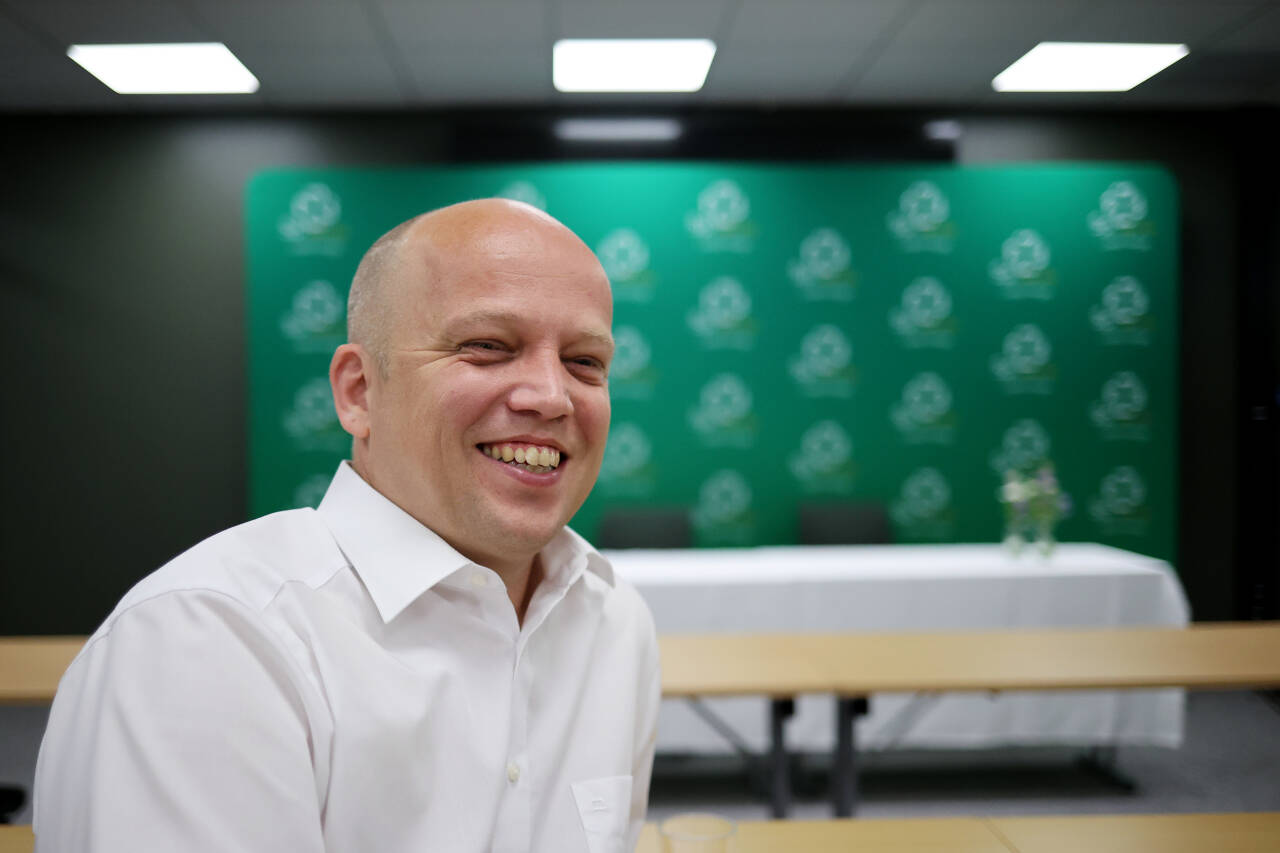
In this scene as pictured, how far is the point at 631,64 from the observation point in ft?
12.7

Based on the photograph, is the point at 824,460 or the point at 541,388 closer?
the point at 541,388

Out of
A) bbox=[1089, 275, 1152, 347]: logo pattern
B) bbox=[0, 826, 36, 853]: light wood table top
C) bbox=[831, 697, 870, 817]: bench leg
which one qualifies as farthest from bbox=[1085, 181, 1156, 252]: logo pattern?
bbox=[0, 826, 36, 853]: light wood table top

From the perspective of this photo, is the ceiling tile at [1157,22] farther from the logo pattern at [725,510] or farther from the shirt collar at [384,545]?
the shirt collar at [384,545]

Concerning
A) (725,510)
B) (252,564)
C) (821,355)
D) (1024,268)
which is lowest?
(725,510)

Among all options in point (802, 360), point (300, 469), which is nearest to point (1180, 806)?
point (802, 360)

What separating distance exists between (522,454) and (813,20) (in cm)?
335

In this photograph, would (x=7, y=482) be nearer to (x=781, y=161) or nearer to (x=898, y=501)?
(x=781, y=161)

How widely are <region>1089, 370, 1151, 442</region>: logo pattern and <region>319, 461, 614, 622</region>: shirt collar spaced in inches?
175

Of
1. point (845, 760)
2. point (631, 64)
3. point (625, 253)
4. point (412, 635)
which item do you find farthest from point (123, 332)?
point (412, 635)

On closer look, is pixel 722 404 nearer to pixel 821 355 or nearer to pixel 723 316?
pixel 723 316

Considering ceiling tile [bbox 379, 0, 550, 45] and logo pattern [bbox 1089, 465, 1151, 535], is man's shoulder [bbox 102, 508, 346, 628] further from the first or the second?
logo pattern [bbox 1089, 465, 1151, 535]

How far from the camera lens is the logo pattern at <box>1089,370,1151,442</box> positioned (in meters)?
4.37

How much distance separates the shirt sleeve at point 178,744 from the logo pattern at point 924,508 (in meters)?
4.02

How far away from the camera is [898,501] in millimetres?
4348
